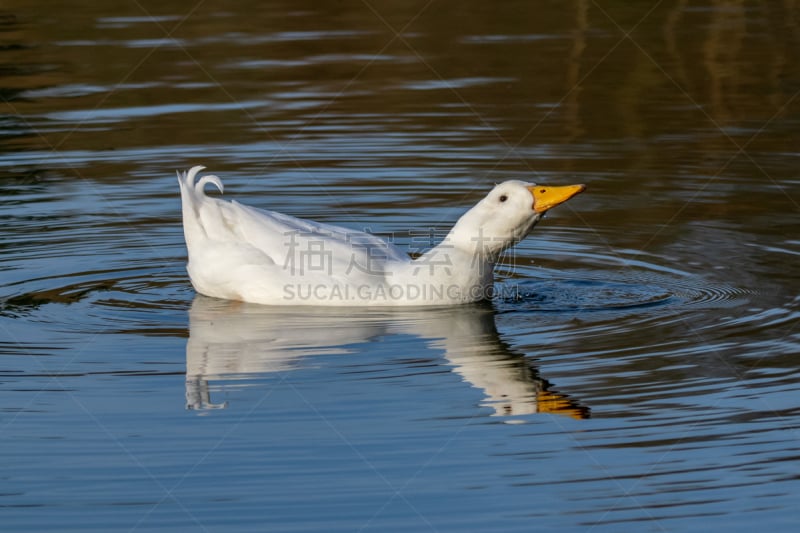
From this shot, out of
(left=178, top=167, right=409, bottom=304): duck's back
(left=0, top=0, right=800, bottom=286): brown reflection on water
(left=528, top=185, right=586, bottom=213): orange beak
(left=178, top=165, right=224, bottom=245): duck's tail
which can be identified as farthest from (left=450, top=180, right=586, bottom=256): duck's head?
(left=0, top=0, right=800, bottom=286): brown reflection on water

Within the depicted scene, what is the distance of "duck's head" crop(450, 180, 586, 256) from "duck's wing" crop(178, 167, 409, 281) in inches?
25.9

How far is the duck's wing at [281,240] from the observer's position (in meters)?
9.64

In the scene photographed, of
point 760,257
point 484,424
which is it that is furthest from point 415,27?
point 484,424

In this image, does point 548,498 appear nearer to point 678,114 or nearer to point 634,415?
point 634,415

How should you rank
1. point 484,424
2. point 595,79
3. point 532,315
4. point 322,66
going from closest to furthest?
point 484,424 → point 532,315 → point 595,79 → point 322,66

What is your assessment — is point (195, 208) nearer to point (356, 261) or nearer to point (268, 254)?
point (268, 254)

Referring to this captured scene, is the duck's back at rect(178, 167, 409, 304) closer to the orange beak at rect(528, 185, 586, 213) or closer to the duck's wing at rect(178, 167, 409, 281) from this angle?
the duck's wing at rect(178, 167, 409, 281)

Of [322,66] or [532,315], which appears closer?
[532,315]

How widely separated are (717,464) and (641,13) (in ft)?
52.9

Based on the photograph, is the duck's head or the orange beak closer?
the orange beak

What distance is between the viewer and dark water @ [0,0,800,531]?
21.5 ft

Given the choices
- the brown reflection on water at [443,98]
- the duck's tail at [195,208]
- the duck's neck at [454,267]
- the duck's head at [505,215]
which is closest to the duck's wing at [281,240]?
the duck's tail at [195,208]

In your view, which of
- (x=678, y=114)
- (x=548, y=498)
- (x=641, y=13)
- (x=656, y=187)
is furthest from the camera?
(x=641, y=13)

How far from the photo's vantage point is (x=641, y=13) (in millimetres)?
21906
